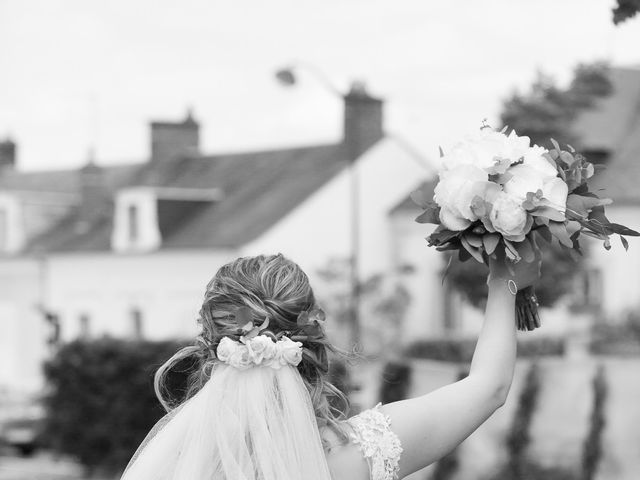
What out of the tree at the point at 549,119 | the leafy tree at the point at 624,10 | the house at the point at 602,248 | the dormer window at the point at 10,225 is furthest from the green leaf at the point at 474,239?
the dormer window at the point at 10,225

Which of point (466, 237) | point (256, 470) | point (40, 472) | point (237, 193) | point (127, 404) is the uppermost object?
point (237, 193)

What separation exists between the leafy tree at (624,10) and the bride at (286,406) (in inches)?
91.8

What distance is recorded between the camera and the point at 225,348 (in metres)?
2.87

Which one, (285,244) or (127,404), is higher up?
(285,244)

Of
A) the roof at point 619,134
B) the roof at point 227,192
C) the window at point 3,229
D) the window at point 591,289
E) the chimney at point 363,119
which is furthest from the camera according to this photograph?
the window at point 3,229

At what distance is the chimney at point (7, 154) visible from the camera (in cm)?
5253

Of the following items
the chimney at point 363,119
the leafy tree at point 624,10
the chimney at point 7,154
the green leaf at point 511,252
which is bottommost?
Answer: the green leaf at point 511,252

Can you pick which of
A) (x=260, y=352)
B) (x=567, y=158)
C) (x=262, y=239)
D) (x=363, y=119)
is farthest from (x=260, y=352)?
(x=363, y=119)

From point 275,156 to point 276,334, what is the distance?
36.7 meters

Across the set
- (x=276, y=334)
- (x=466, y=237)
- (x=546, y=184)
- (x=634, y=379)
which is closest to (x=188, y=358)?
(x=276, y=334)

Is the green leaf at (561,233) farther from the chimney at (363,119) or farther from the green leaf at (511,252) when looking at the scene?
the chimney at (363,119)

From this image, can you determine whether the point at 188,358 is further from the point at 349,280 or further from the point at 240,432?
the point at 349,280

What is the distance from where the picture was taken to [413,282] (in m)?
34.7

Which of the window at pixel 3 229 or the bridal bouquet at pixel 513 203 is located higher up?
the window at pixel 3 229
